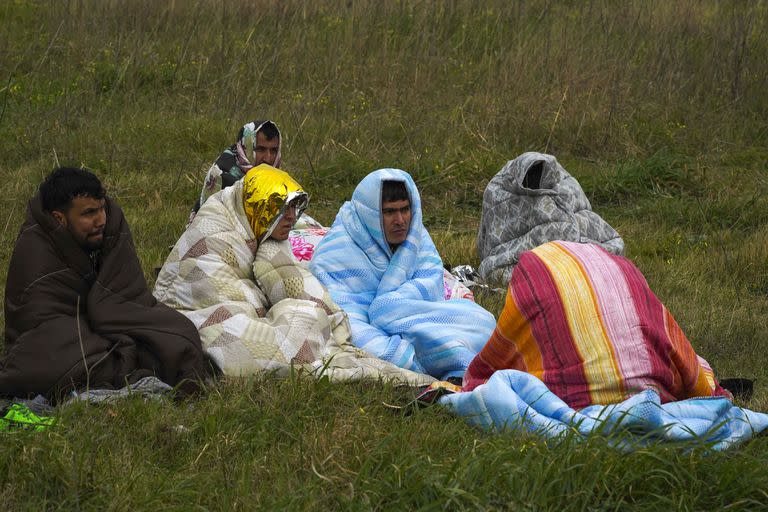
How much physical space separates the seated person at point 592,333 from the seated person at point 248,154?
3435 millimetres

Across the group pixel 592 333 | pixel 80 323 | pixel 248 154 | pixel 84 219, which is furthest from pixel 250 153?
pixel 592 333

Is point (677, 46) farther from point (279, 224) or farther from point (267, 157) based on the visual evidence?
point (279, 224)

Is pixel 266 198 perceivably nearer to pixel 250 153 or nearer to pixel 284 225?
pixel 284 225

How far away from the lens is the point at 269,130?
24.5 ft

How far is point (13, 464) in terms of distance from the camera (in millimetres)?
3438

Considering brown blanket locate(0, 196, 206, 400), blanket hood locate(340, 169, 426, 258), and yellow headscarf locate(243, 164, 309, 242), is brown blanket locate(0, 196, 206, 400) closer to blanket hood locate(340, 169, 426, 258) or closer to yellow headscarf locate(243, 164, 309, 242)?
yellow headscarf locate(243, 164, 309, 242)

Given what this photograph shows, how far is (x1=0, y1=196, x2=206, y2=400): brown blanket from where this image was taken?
4.29m

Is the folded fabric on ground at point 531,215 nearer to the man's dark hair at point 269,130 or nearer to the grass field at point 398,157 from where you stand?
the grass field at point 398,157

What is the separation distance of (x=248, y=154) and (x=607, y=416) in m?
4.31

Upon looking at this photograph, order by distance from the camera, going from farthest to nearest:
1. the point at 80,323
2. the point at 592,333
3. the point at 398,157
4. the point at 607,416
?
1. the point at 398,157
2. the point at 80,323
3. the point at 592,333
4. the point at 607,416

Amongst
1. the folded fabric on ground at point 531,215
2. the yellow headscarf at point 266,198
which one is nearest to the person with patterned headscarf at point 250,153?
the folded fabric on ground at point 531,215

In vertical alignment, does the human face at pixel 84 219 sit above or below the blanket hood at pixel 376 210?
above

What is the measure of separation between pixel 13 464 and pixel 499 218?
4.15 metres

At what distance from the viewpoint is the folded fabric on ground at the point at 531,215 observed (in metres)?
6.75
